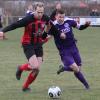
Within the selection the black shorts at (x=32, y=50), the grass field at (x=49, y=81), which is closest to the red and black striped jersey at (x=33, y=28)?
the black shorts at (x=32, y=50)

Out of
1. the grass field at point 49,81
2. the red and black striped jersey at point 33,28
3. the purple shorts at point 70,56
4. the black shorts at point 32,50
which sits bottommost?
the grass field at point 49,81

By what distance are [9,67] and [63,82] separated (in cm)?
329

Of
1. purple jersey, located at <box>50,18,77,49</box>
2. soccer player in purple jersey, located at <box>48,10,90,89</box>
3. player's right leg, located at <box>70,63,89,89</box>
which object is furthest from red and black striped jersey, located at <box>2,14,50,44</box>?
player's right leg, located at <box>70,63,89,89</box>

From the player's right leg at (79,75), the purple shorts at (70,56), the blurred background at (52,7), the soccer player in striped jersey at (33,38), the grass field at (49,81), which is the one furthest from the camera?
the blurred background at (52,7)

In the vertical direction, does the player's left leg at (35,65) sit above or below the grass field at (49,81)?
above

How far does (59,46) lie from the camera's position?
37.3ft

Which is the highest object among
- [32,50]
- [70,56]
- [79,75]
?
[32,50]

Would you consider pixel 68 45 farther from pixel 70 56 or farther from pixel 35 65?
pixel 35 65

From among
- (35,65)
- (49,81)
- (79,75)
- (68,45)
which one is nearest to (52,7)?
(49,81)

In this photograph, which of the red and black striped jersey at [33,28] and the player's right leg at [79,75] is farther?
the player's right leg at [79,75]

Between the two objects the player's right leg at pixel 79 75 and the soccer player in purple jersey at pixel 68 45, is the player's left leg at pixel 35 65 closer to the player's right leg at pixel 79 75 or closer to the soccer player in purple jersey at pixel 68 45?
the soccer player in purple jersey at pixel 68 45

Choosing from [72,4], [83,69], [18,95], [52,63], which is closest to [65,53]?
[18,95]

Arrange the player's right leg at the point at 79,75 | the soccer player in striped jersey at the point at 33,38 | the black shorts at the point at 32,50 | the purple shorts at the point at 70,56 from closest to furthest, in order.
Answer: the soccer player in striped jersey at the point at 33,38
the black shorts at the point at 32,50
the player's right leg at the point at 79,75
the purple shorts at the point at 70,56

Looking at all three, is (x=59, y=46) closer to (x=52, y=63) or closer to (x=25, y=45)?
(x=25, y=45)
